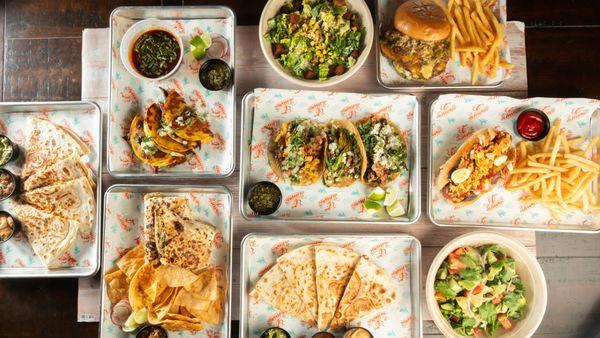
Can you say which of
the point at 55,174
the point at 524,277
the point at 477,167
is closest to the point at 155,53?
the point at 55,174

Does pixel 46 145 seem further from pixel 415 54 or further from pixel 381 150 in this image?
pixel 415 54

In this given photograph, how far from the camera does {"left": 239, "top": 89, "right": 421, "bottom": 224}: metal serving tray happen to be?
9.34ft

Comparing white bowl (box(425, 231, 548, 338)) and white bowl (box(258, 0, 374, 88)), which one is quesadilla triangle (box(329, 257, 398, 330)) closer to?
white bowl (box(425, 231, 548, 338))

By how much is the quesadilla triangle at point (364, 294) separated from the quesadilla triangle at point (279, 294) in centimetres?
22

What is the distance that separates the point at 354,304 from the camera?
9.34 feet

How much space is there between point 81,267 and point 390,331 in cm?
192

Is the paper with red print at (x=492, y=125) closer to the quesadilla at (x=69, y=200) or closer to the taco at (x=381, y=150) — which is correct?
the taco at (x=381, y=150)

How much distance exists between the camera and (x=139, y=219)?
291cm

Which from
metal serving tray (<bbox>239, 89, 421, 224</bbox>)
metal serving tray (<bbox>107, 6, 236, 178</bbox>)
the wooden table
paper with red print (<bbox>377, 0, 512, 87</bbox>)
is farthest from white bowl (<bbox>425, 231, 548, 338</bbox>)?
metal serving tray (<bbox>107, 6, 236, 178</bbox>)

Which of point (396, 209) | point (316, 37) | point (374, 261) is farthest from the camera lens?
point (374, 261)

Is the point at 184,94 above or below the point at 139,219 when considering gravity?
above

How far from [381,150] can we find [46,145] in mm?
2017

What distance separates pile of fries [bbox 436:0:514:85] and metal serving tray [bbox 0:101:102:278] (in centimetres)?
218

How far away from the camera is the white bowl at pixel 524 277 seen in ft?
9.11
